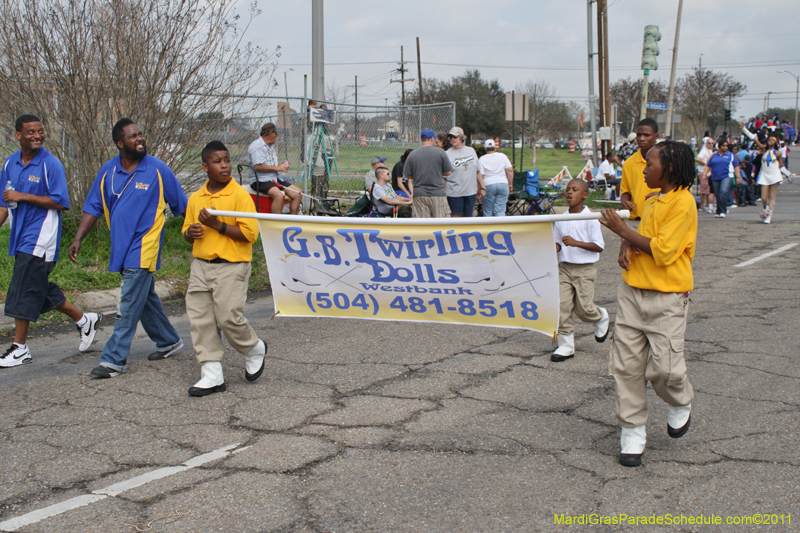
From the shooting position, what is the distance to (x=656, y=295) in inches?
146

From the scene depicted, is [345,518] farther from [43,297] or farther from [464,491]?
[43,297]

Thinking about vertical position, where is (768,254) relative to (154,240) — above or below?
below

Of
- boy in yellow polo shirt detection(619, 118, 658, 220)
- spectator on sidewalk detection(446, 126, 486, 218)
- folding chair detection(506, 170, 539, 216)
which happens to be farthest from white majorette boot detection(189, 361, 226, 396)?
folding chair detection(506, 170, 539, 216)

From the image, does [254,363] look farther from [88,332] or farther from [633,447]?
[633,447]

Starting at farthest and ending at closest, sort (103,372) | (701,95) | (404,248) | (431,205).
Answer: (701,95) → (431,205) → (103,372) → (404,248)

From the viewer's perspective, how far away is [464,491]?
11.3 feet

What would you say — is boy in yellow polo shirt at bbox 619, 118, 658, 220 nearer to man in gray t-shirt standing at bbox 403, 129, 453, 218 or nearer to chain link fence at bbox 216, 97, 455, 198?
man in gray t-shirt standing at bbox 403, 129, 453, 218

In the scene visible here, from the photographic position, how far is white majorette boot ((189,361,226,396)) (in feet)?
15.8

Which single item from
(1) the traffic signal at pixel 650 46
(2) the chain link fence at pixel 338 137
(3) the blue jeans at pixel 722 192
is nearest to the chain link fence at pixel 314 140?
(2) the chain link fence at pixel 338 137

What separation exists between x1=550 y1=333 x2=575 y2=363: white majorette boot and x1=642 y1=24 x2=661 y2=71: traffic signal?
60.6 feet

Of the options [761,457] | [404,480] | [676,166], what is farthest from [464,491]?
[676,166]

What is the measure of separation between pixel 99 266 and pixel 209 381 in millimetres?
4492

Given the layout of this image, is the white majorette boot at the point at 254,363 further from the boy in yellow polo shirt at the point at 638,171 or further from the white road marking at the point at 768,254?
the white road marking at the point at 768,254

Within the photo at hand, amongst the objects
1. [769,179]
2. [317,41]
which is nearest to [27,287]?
[317,41]
